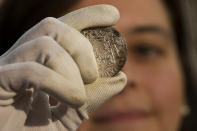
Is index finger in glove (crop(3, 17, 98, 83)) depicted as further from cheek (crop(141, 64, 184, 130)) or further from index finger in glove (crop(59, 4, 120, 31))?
cheek (crop(141, 64, 184, 130))

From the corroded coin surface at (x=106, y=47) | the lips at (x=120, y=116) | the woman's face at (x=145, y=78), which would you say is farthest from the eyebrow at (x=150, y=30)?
the corroded coin surface at (x=106, y=47)

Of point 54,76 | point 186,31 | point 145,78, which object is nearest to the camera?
point 54,76

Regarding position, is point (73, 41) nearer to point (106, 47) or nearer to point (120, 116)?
point (106, 47)

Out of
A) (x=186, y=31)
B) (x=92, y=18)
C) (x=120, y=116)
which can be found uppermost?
(x=92, y=18)

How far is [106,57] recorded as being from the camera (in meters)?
0.27

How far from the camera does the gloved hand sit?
23 cm

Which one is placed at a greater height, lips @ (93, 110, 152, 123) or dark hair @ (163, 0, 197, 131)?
dark hair @ (163, 0, 197, 131)

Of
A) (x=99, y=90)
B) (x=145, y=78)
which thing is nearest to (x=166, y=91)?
(x=145, y=78)

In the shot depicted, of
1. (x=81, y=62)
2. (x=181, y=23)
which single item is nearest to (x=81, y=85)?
(x=81, y=62)

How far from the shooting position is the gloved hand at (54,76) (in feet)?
0.76

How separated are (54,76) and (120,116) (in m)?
0.39

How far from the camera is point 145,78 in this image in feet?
1.97

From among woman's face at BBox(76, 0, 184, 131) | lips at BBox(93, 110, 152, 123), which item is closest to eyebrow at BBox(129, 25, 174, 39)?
woman's face at BBox(76, 0, 184, 131)

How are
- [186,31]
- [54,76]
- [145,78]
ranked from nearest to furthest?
[54,76] < [145,78] < [186,31]
